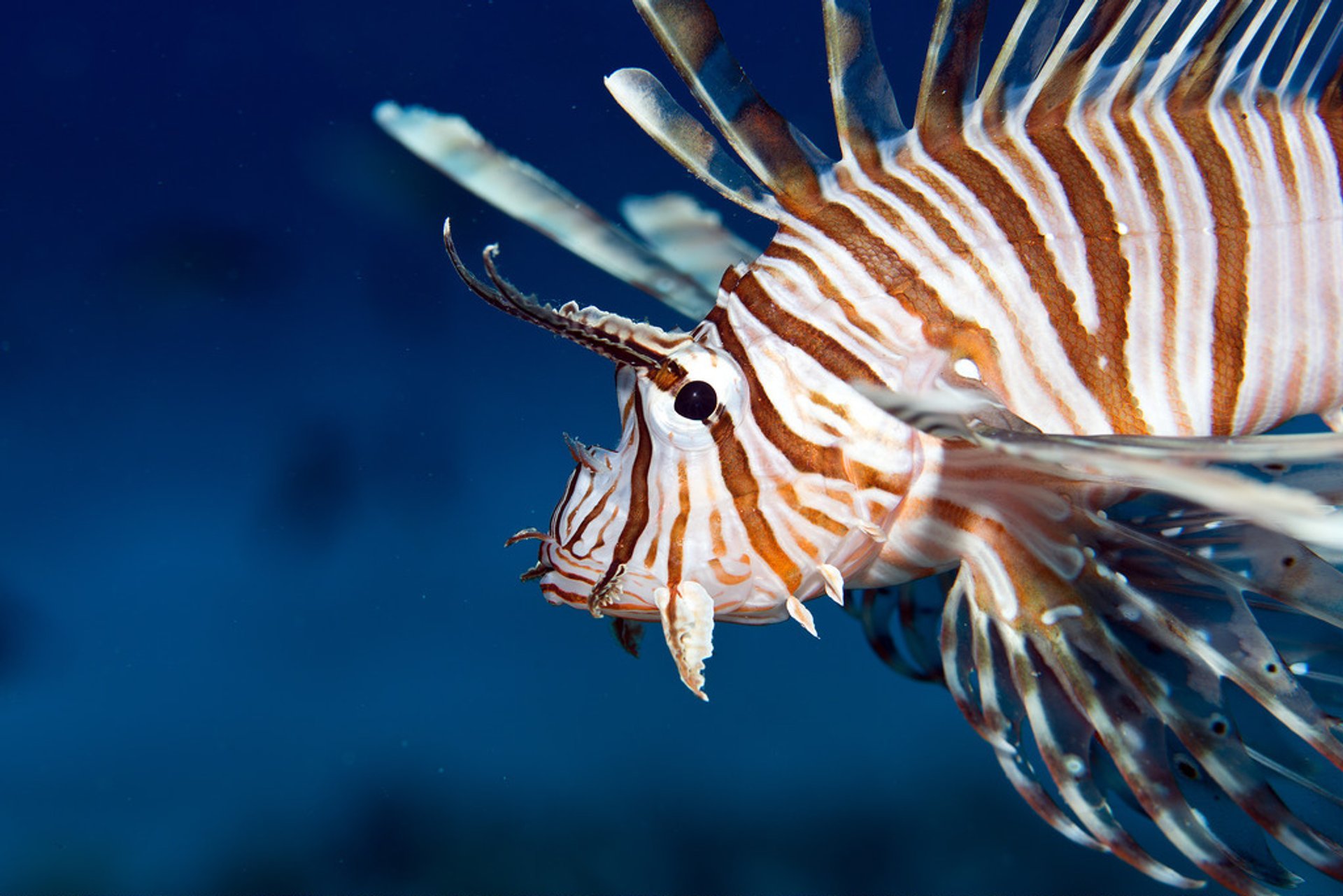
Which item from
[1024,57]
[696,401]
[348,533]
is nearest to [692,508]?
[696,401]

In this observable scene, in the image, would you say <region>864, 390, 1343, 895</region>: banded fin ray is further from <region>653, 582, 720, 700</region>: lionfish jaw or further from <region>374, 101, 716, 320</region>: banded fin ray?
<region>374, 101, 716, 320</region>: banded fin ray

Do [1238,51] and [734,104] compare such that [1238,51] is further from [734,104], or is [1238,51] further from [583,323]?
[583,323]

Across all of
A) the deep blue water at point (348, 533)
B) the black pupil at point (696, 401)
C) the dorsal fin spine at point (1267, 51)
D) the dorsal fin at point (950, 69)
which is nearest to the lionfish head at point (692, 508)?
the black pupil at point (696, 401)

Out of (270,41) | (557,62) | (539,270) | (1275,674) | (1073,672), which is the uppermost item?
(270,41)

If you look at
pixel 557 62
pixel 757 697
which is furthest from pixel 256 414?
pixel 757 697

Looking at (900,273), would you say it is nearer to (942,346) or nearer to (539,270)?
(942,346)

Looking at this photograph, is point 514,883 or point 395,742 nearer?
point 514,883
